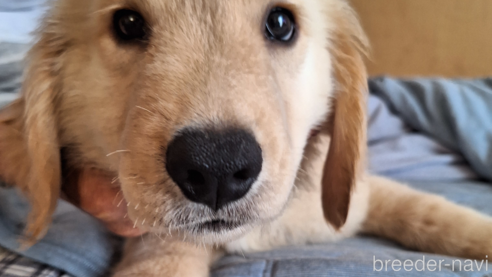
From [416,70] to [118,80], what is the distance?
2.59 meters

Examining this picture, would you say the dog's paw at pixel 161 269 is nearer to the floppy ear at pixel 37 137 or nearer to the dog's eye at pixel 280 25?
the floppy ear at pixel 37 137

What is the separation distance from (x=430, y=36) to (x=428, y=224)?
204cm

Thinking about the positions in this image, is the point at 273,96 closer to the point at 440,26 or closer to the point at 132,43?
the point at 132,43

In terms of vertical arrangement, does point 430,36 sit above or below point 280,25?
below

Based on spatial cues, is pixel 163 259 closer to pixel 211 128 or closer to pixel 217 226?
pixel 217 226

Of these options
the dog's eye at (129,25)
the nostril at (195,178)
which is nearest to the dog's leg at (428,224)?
the nostril at (195,178)

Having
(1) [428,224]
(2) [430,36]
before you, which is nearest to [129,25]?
(1) [428,224]

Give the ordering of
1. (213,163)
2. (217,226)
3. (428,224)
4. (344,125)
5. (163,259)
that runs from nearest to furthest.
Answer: (213,163) < (217,226) < (163,259) < (344,125) < (428,224)

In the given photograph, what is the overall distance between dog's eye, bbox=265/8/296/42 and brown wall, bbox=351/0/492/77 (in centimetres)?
177

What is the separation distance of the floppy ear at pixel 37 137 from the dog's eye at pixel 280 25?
1.80 ft

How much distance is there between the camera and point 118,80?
2.79 feet

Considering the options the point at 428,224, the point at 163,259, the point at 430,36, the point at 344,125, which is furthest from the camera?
the point at 430,36

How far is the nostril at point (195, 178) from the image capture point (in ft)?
1.92

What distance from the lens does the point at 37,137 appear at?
0.90 m
